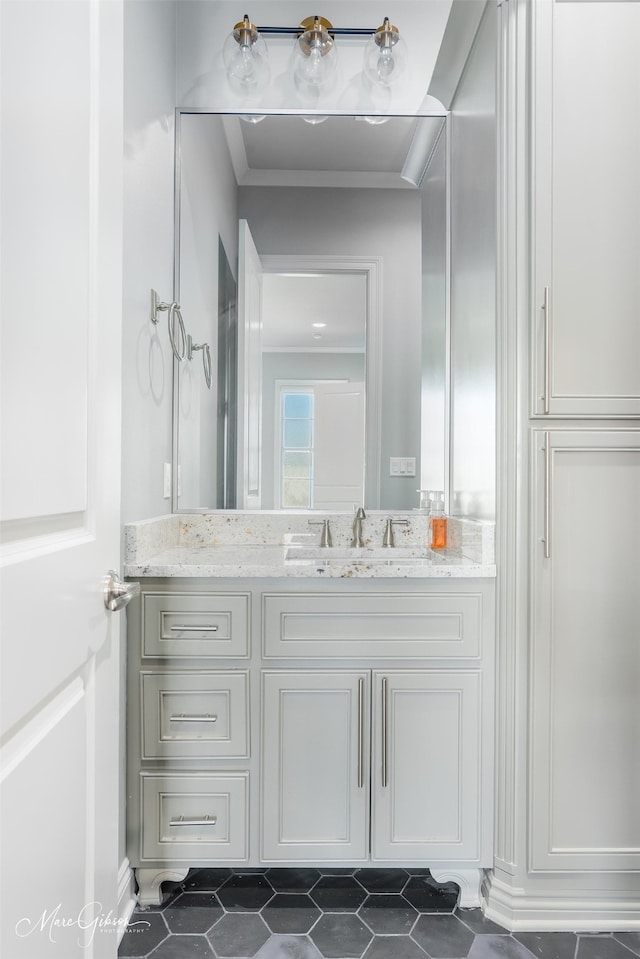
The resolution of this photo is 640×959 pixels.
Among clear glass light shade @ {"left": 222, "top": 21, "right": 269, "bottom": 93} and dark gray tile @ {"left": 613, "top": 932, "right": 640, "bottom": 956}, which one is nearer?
dark gray tile @ {"left": 613, "top": 932, "right": 640, "bottom": 956}

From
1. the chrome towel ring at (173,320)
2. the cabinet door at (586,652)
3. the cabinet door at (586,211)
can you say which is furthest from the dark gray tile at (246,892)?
the chrome towel ring at (173,320)

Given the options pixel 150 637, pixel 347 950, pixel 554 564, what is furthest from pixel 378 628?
pixel 347 950

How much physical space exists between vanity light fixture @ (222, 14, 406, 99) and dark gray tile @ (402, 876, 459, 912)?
7.76 ft

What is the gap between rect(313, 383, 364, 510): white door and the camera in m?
2.04

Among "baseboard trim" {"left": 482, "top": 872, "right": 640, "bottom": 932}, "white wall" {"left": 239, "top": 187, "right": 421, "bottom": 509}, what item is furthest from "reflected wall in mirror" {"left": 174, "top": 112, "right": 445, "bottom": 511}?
"baseboard trim" {"left": 482, "top": 872, "right": 640, "bottom": 932}

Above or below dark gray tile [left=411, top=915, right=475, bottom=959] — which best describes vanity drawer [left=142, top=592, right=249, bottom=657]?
above

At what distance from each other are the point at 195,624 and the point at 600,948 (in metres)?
1.21

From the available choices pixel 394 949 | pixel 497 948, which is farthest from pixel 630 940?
pixel 394 949

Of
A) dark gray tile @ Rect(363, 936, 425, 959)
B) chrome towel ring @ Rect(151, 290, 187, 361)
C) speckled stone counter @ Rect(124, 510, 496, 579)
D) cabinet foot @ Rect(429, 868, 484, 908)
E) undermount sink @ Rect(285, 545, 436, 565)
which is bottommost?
dark gray tile @ Rect(363, 936, 425, 959)

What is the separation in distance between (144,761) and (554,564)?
113 cm

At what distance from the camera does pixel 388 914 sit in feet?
4.95

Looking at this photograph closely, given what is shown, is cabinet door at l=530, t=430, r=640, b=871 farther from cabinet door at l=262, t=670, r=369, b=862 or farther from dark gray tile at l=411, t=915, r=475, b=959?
cabinet door at l=262, t=670, r=369, b=862

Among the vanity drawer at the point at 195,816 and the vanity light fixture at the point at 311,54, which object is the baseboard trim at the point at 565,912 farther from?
the vanity light fixture at the point at 311,54

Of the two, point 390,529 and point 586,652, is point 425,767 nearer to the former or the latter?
point 586,652
